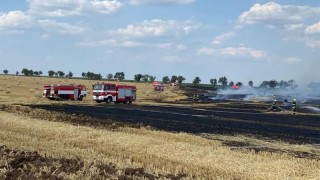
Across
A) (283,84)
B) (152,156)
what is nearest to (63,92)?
(152,156)

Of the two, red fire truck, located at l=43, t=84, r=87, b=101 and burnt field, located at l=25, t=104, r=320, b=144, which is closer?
burnt field, located at l=25, t=104, r=320, b=144

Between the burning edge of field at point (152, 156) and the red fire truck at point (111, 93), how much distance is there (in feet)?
128

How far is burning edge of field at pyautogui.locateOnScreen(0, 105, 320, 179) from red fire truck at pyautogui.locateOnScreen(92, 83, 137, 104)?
39.0 metres

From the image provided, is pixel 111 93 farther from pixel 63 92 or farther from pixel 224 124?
pixel 224 124

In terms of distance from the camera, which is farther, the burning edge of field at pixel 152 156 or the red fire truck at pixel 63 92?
the red fire truck at pixel 63 92

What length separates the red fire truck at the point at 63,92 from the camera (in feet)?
230

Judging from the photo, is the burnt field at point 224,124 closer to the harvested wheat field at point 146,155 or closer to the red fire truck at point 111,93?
the harvested wheat field at point 146,155

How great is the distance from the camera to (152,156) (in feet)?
61.6

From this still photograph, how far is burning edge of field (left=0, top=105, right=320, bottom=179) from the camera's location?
15.1m

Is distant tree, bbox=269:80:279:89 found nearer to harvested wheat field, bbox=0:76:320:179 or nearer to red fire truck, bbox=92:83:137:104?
red fire truck, bbox=92:83:137:104

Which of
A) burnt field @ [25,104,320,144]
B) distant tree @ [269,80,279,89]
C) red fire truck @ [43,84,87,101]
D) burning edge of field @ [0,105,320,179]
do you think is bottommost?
burnt field @ [25,104,320,144]

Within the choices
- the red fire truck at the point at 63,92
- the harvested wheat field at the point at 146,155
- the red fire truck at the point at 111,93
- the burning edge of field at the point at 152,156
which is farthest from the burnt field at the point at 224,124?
the red fire truck at the point at 63,92

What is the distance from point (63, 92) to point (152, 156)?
53449mm

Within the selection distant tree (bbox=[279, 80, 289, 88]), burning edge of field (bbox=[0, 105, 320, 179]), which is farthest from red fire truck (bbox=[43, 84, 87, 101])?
distant tree (bbox=[279, 80, 289, 88])
